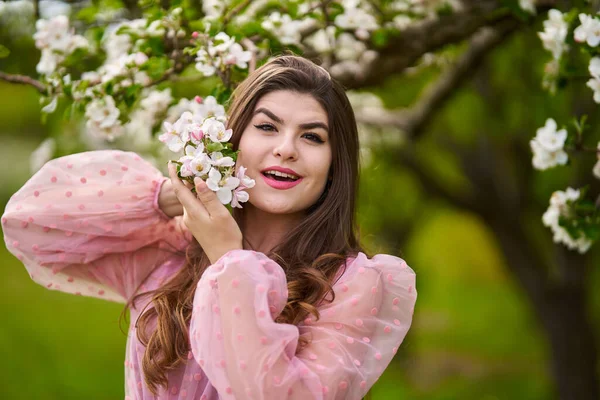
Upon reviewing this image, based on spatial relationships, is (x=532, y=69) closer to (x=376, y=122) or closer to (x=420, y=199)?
(x=376, y=122)

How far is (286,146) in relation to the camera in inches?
82.7

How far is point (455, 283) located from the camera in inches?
542

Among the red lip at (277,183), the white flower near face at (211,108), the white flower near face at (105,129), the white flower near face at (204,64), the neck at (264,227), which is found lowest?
the neck at (264,227)

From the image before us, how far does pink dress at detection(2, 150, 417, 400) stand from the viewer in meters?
1.81

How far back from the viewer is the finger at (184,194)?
2043 millimetres

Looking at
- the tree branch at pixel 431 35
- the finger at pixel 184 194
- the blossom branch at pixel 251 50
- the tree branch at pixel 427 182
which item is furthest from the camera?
the tree branch at pixel 427 182

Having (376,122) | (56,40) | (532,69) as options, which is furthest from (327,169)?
(532,69)

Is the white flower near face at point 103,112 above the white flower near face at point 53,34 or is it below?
below

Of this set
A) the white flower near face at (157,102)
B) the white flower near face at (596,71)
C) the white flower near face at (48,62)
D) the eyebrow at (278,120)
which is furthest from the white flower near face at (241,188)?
the white flower near face at (596,71)

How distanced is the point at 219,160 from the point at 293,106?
353 millimetres

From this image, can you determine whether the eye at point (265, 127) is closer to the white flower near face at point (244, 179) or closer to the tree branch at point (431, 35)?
the white flower near face at point (244, 179)

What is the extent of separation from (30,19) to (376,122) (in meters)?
2.60

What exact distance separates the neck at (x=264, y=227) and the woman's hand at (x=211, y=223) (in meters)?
0.30

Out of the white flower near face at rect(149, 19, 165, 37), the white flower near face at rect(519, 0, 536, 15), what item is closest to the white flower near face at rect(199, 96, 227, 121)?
the white flower near face at rect(149, 19, 165, 37)
